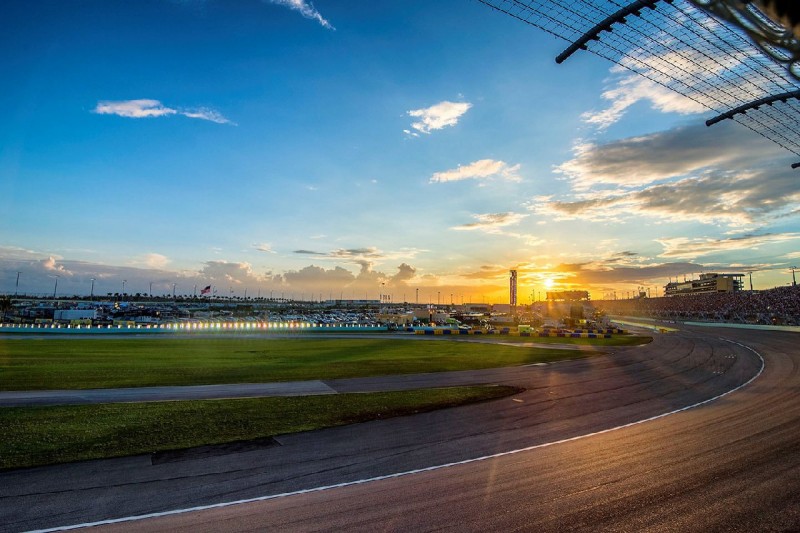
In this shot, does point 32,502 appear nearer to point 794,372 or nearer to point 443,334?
point 794,372

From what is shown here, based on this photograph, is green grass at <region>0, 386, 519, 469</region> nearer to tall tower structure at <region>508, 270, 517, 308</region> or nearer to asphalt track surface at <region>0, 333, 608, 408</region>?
asphalt track surface at <region>0, 333, 608, 408</region>

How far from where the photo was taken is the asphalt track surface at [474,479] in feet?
25.7

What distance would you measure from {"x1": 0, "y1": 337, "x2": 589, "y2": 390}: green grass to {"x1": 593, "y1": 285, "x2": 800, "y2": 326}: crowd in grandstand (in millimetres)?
78414

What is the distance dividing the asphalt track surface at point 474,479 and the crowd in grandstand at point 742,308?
89462mm

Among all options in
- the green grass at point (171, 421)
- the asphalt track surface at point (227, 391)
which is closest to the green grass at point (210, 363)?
the asphalt track surface at point (227, 391)

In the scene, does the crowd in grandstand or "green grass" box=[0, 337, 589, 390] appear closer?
"green grass" box=[0, 337, 589, 390]

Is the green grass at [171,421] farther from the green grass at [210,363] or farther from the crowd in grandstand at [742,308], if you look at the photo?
the crowd in grandstand at [742,308]

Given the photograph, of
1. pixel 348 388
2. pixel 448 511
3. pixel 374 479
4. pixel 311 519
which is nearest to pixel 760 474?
pixel 448 511

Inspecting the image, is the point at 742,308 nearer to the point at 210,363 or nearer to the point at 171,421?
the point at 210,363

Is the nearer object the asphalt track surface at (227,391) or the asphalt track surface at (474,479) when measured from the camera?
the asphalt track surface at (474,479)

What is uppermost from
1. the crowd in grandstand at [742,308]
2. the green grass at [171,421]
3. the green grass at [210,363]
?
the crowd in grandstand at [742,308]

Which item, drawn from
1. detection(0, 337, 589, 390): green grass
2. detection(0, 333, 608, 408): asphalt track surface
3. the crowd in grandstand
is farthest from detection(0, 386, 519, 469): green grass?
the crowd in grandstand

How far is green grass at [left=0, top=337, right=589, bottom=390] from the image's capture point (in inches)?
875

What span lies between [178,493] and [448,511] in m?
5.82
